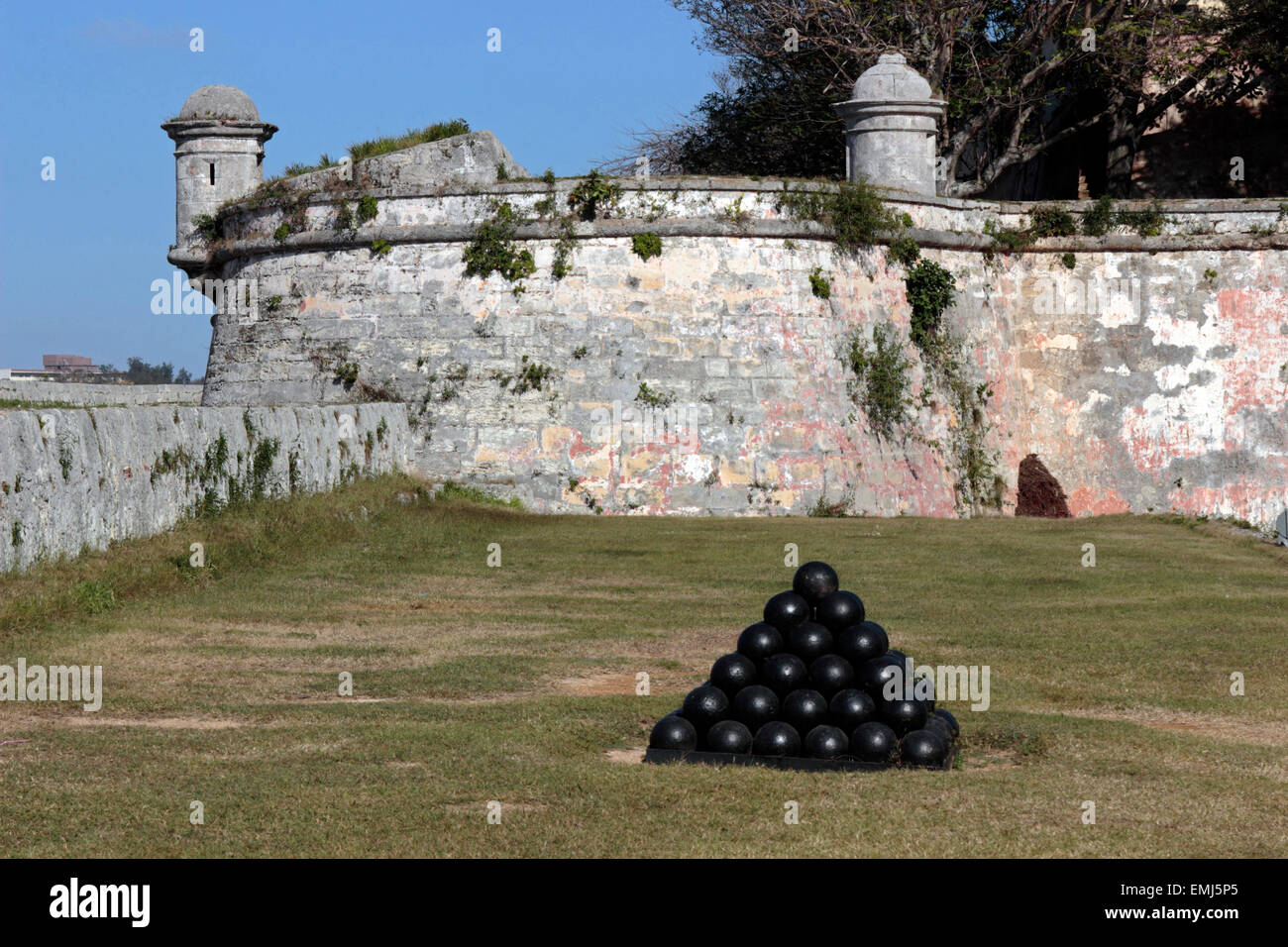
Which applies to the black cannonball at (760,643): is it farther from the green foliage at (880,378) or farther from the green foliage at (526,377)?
the green foliage at (880,378)

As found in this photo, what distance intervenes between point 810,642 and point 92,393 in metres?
25.5

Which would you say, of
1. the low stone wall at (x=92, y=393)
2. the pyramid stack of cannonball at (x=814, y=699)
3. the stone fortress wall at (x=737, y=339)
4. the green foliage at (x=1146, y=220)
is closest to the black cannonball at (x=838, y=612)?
the pyramid stack of cannonball at (x=814, y=699)

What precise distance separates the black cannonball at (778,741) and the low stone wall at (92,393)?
19.8m

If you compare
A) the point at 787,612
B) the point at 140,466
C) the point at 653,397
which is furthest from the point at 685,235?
the point at 787,612

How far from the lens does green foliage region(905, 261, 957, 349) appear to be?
2228cm

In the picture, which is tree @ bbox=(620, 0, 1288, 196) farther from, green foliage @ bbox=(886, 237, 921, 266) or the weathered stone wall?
green foliage @ bbox=(886, 237, 921, 266)

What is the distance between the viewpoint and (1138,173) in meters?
29.4

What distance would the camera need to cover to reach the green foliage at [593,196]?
818 inches

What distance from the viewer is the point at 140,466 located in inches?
530

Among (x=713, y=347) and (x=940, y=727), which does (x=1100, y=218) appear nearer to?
(x=713, y=347)

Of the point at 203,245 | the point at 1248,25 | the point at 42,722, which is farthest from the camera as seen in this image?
the point at 1248,25
